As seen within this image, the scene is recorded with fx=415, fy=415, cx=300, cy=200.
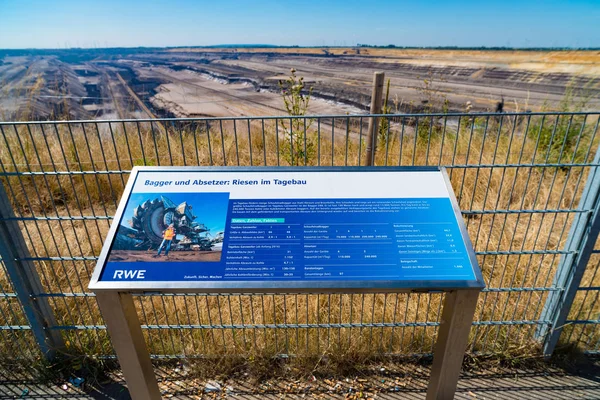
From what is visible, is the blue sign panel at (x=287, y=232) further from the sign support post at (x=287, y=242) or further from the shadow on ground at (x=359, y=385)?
the shadow on ground at (x=359, y=385)

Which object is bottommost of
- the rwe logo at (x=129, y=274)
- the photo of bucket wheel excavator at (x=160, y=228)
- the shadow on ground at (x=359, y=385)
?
the shadow on ground at (x=359, y=385)

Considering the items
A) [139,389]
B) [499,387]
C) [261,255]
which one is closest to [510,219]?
[499,387]

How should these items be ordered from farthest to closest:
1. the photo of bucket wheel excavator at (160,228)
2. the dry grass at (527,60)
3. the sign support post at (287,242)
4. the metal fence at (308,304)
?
the dry grass at (527,60), the metal fence at (308,304), the photo of bucket wheel excavator at (160,228), the sign support post at (287,242)

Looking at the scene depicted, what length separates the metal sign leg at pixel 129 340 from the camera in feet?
6.44

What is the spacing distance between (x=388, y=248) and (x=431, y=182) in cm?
53

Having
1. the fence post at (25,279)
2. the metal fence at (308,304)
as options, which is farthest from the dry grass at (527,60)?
the fence post at (25,279)

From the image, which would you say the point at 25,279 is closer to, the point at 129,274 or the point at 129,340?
the point at 129,340

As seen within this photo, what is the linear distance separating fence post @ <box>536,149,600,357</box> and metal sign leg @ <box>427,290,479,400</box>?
4.62 ft

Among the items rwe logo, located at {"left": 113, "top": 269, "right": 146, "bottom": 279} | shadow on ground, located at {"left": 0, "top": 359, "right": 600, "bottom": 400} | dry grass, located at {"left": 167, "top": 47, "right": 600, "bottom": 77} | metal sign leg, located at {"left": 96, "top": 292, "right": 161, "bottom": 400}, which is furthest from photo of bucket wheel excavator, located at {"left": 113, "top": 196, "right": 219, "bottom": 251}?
dry grass, located at {"left": 167, "top": 47, "right": 600, "bottom": 77}

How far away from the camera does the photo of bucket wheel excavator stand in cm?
202

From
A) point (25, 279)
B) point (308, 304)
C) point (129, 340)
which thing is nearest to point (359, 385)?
point (308, 304)

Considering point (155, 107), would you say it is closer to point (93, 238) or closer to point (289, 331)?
point (93, 238)

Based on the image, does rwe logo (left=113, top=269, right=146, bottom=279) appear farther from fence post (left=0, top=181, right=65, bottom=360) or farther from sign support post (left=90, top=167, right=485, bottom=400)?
fence post (left=0, top=181, right=65, bottom=360)

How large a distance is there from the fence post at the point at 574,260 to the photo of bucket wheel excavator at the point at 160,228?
2.56m
